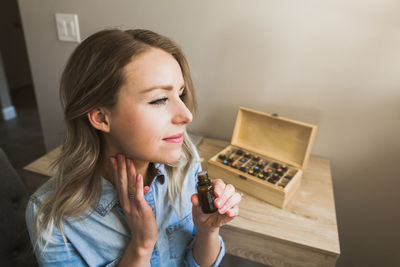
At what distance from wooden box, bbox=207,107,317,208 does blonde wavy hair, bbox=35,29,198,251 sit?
46cm

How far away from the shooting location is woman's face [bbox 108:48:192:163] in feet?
2.19

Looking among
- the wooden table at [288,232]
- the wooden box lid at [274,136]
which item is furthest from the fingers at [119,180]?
the wooden box lid at [274,136]

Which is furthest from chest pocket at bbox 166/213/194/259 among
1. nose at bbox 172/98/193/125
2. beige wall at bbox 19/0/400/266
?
beige wall at bbox 19/0/400/266

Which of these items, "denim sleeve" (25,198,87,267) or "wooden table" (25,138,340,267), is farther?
"wooden table" (25,138,340,267)

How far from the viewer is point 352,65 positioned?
1146mm

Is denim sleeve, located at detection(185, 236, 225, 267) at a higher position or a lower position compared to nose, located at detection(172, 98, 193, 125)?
lower

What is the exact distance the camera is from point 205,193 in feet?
2.37

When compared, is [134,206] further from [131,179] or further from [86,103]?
[86,103]

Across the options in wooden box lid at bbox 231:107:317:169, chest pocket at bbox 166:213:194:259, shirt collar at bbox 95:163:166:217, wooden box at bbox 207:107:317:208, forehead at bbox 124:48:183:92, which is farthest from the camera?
wooden box lid at bbox 231:107:317:169

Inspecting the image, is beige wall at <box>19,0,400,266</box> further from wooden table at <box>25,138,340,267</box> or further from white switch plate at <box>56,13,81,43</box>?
wooden table at <box>25,138,340,267</box>

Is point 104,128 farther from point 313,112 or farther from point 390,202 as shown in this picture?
point 390,202

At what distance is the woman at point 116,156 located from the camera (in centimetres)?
67

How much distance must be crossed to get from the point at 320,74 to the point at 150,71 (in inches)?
32.6

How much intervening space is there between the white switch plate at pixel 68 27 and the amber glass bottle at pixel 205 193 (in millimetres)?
1230
